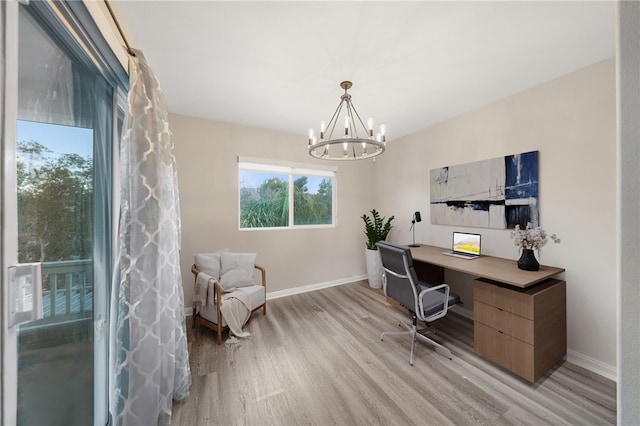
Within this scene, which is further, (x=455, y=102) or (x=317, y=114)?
(x=317, y=114)

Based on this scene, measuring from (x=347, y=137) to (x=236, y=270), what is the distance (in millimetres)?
1978

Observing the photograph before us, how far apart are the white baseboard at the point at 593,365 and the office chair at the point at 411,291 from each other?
106 centimetres

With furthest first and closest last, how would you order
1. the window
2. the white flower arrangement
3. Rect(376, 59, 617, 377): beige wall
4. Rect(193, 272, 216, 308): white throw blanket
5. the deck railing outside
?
the window < Rect(193, 272, 216, 308): white throw blanket < the white flower arrangement < Rect(376, 59, 617, 377): beige wall < the deck railing outside

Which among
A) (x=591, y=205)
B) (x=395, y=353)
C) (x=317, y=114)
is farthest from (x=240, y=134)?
(x=591, y=205)

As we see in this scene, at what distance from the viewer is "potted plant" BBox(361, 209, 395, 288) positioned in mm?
3672

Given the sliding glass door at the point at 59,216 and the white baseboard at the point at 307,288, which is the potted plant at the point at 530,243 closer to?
the white baseboard at the point at 307,288

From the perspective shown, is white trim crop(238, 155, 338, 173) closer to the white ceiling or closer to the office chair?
the white ceiling

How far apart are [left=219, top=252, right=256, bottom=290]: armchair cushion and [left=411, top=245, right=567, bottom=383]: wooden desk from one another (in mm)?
2302

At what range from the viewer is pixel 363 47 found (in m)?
1.68

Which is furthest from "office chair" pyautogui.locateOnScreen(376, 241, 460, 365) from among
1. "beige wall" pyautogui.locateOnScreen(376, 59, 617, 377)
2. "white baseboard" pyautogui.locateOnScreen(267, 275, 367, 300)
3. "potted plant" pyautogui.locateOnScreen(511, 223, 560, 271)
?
"white baseboard" pyautogui.locateOnScreen(267, 275, 367, 300)

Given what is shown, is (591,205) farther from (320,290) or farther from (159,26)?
(159,26)

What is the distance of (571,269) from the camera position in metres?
1.99

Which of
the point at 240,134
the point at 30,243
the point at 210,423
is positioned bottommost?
the point at 210,423

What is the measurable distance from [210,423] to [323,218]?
2896 mm
